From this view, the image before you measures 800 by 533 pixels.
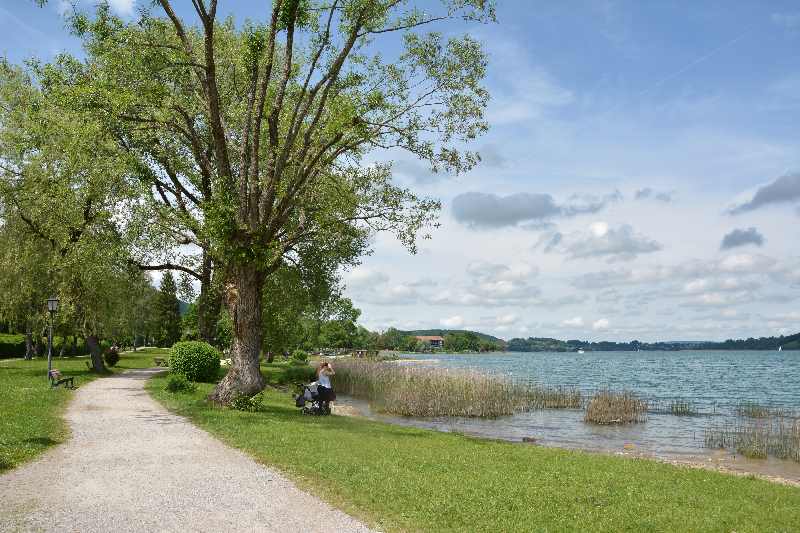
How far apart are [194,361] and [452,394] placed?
1240cm

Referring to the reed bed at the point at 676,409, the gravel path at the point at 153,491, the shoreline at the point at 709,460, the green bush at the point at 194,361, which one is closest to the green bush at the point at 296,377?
the green bush at the point at 194,361

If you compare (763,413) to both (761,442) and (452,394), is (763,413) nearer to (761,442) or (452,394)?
(761,442)

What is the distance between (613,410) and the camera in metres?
25.4

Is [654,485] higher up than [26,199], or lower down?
lower down

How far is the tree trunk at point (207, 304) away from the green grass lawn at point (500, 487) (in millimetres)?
15973

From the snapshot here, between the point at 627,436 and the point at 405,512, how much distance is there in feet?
51.8

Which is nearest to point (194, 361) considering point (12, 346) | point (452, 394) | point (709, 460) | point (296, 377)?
point (296, 377)

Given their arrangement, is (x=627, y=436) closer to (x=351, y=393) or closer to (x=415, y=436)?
(x=415, y=436)

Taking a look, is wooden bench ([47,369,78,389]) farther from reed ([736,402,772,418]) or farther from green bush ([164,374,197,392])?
reed ([736,402,772,418])

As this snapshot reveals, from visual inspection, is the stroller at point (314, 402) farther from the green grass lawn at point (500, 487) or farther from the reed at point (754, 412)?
the reed at point (754, 412)

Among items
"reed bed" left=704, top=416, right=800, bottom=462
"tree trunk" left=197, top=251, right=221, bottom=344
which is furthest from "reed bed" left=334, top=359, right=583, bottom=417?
"tree trunk" left=197, top=251, right=221, bottom=344

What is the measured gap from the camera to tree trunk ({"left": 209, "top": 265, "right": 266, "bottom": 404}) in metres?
19.9

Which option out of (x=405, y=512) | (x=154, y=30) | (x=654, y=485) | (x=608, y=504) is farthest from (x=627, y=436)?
(x=154, y=30)

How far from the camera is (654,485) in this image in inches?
444
